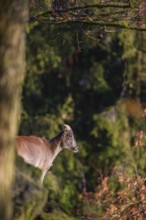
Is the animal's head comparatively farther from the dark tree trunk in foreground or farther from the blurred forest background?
the dark tree trunk in foreground

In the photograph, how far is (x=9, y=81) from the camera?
739 centimetres

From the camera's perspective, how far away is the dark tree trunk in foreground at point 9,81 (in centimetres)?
733

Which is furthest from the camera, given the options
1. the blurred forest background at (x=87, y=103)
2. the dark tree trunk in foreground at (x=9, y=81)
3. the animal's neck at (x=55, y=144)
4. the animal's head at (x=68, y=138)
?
the blurred forest background at (x=87, y=103)

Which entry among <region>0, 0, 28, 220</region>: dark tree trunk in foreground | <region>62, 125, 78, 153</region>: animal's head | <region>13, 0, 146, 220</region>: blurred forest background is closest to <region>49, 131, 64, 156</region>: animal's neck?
<region>62, 125, 78, 153</region>: animal's head

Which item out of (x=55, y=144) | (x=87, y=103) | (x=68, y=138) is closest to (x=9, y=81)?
(x=55, y=144)

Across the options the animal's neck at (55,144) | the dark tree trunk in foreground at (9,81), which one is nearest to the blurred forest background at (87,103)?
the animal's neck at (55,144)

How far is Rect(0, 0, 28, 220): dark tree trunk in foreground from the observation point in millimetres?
7332

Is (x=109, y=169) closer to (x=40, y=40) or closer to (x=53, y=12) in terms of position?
(x=40, y=40)

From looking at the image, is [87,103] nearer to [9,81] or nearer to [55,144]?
[55,144]

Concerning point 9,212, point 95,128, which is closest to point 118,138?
point 95,128

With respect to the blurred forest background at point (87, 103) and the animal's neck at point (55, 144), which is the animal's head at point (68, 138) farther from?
the blurred forest background at point (87, 103)

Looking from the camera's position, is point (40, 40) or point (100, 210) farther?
point (40, 40)

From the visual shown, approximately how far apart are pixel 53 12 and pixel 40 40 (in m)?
11.5

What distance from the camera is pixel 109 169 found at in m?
24.1
